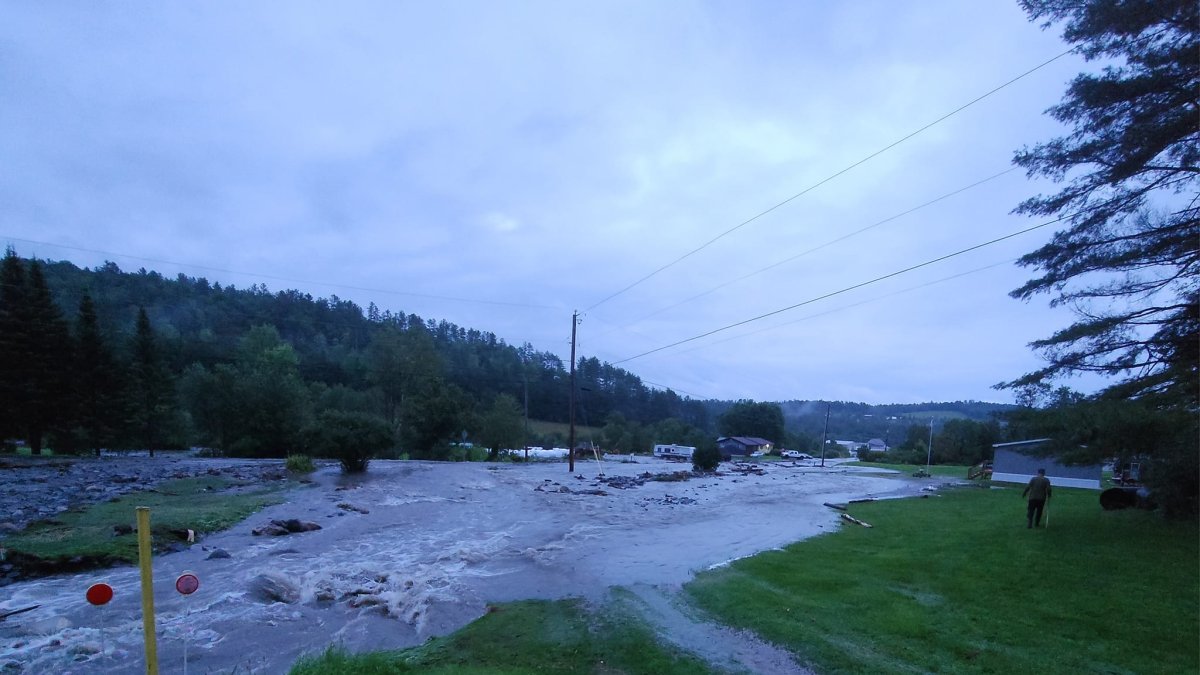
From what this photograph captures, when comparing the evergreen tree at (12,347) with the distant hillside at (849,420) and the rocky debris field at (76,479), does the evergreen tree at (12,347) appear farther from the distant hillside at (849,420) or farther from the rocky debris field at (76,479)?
the distant hillside at (849,420)

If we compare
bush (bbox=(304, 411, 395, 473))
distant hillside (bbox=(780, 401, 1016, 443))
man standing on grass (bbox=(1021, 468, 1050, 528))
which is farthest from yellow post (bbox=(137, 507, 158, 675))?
distant hillside (bbox=(780, 401, 1016, 443))

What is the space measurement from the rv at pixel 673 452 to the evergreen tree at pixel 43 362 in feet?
222

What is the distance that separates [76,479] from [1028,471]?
51.0 metres

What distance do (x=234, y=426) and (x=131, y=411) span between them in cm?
739

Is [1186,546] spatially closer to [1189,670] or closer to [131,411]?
[1189,670]

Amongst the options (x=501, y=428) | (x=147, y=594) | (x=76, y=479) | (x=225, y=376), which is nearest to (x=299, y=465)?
(x=76, y=479)

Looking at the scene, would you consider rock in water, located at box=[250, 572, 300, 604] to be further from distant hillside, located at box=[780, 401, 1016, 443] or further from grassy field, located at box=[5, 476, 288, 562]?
distant hillside, located at box=[780, 401, 1016, 443]

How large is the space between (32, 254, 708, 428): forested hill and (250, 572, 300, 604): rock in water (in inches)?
1720

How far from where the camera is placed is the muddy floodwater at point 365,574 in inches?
328

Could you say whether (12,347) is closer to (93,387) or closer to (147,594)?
(93,387)

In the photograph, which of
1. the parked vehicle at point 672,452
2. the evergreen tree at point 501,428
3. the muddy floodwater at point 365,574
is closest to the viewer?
the muddy floodwater at point 365,574

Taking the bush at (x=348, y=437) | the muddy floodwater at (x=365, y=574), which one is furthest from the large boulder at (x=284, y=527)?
the bush at (x=348, y=437)

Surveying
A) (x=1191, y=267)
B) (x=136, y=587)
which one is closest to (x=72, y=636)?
(x=136, y=587)

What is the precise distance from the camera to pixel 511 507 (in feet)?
84.3
